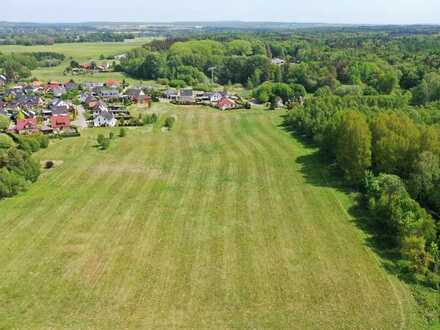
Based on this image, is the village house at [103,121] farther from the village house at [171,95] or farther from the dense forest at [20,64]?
the dense forest at [20,64]

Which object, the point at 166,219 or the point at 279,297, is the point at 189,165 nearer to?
the point at 166,219

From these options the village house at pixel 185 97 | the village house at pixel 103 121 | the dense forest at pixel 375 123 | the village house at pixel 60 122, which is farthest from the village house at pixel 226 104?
the village house at pixel 60 122

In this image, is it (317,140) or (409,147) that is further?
(317,140)

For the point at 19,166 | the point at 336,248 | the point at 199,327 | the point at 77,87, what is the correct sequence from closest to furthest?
1. the point at 199,327
2. the point at 336,248
3. the point at 19,166
4. the point at 77,87

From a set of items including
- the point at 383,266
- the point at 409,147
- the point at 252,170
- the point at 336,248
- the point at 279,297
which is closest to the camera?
the point at 279,297

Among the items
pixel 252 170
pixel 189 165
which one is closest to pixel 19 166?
pixel 189 165
